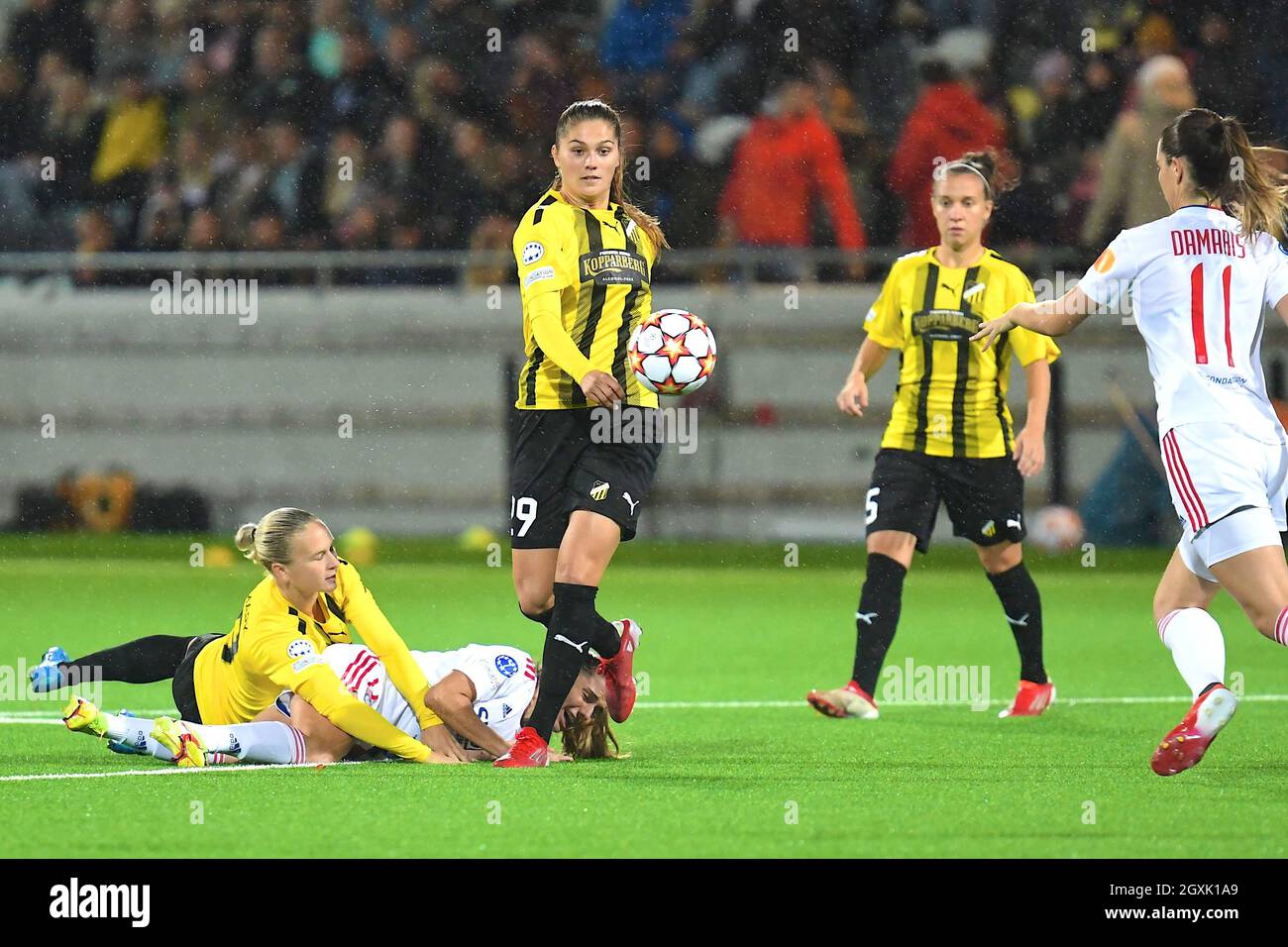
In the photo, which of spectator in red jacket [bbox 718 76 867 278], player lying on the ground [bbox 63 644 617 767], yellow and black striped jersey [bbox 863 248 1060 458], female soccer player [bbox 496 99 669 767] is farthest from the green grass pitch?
spectator in red jacket [bbox 718 76 867 278]

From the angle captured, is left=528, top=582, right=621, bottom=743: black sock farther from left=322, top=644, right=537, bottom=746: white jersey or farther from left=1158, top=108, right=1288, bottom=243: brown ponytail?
left=1158, top=108, right=1288, bottom=243: brown ponytail

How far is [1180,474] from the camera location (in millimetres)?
5555

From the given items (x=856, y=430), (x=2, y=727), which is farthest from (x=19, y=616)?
(x=856, y=430)

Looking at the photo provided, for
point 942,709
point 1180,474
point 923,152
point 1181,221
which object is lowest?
point 942,709

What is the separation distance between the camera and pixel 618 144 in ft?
21.6

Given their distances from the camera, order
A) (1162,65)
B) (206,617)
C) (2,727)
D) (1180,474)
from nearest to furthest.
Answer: (1180,474), (2,727), (206,617), (1162,65)

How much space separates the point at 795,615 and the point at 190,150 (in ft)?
22.2

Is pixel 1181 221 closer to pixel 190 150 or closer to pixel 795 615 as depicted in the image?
pixel 795 615

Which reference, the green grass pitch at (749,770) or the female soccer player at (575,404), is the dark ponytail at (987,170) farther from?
the green grass pitch at (749,770)

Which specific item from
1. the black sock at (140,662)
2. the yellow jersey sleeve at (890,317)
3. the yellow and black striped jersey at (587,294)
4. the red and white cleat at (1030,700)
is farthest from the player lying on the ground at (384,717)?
the yellow jersey sleeve at (890,317)

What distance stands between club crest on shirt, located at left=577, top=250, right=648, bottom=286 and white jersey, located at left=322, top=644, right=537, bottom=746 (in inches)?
49.5

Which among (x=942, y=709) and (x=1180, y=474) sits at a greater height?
(x=1180, y=474)

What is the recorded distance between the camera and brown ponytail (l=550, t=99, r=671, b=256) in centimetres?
646

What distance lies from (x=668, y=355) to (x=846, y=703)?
1847 millimetres
